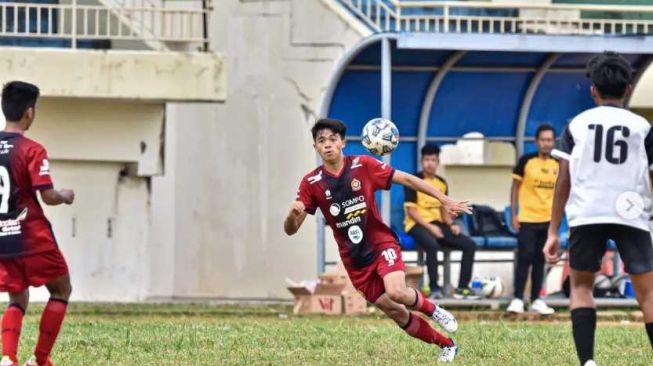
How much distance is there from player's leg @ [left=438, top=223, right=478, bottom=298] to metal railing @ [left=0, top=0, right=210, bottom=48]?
12.4 feet

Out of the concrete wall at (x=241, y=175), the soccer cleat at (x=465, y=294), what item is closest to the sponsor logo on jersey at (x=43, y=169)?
the soccer cleat at (x=465, y=294)

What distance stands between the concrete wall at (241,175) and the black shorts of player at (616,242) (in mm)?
12746

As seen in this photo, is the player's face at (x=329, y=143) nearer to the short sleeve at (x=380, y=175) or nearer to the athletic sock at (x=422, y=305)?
the short sleeve at (x=380, y=175)

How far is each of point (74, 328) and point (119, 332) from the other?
91 cm

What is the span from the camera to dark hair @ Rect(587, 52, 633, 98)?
9.04 m

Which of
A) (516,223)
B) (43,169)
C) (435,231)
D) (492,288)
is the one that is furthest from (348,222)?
(492,288)

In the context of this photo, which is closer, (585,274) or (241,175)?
(585,274)

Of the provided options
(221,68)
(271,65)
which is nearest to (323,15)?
(271,65)

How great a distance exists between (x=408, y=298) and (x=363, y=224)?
0.65 m

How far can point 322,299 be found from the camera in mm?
17297

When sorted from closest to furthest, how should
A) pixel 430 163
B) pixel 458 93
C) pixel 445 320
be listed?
pixel 445 320 → pixel 430 163 → pixel 458 93

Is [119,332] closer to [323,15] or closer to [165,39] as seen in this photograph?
[165,39]

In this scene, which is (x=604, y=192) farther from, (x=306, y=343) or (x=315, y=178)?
(x=306, y=343)

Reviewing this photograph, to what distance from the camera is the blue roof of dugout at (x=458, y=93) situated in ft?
62.2
